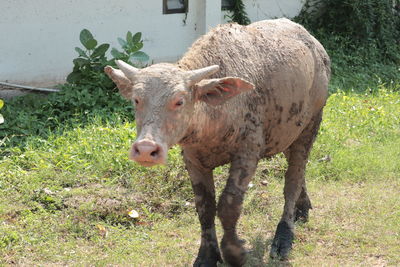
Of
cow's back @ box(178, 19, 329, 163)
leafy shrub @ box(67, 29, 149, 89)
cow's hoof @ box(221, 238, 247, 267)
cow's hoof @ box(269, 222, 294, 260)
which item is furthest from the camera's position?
leafy shrub @ box(67, 29, 149, 89)

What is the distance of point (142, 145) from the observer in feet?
14.4

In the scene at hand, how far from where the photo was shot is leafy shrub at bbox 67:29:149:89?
8977 millimetres

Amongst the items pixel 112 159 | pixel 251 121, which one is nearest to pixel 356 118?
pixel 112 159

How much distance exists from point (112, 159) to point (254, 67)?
7.90 feet

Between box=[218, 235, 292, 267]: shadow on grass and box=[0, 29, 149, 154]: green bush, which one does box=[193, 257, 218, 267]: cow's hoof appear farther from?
box=[0, 29, 149, 154]: green bush

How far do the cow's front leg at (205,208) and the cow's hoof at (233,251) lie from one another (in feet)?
0.67

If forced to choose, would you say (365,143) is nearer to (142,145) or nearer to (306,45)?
(306,45)

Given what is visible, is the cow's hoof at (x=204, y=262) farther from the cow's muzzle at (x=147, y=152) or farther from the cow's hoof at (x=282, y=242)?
the cow's muzzle at (x=147, y=152)

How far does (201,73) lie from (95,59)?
4.63m

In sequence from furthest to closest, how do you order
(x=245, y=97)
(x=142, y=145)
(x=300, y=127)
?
1. (x=300, y=127)
2. (x=245, y=97)
3. (x=142, y=145)

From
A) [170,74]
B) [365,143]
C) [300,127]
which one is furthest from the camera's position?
[365,143]

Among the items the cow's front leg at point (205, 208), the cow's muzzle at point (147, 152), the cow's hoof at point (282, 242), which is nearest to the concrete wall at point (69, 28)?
the cow's front leg at point (205, 208)

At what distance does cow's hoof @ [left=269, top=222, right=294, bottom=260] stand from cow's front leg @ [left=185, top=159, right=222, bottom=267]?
603 mm

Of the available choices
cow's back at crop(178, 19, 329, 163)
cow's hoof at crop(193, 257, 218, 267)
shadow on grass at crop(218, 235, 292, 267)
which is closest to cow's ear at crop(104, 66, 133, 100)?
cow's back at crop(178, 19, 329, 163)
